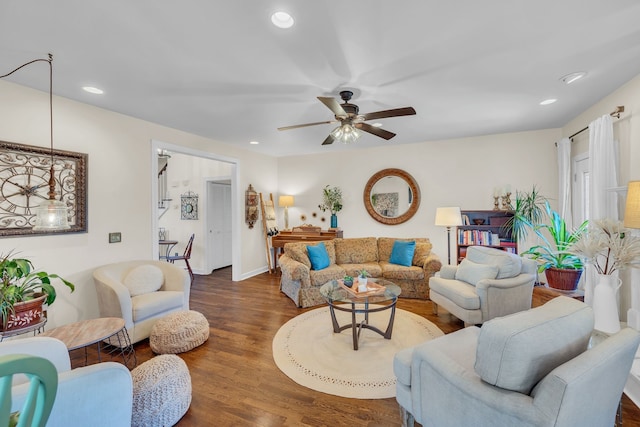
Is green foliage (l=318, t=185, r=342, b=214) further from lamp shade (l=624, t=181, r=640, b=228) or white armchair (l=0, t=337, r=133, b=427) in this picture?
white armchair (l=0, t=337, r=133, b=427)

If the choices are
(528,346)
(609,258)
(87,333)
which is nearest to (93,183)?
(87,333)

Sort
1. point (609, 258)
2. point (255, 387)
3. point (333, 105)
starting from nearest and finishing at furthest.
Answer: point (255, 387) < point (333, 105) < point (609, 258)

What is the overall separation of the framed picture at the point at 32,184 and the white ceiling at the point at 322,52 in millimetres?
671

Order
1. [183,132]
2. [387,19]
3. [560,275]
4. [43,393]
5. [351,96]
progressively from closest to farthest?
[43,393]
[387,19]
[351,96]
[560,275]
[183,132]

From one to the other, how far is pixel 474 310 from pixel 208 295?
3.85 metres

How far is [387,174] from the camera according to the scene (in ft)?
18.1

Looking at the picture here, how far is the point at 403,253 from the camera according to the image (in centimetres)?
450

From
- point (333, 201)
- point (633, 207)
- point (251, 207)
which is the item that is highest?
point (333, 201)

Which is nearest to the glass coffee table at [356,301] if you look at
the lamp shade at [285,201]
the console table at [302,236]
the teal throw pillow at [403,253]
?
the teal throw pillow at [403,253]

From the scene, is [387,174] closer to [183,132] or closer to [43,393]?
[183,132]

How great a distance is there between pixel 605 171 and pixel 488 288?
176 centimetres

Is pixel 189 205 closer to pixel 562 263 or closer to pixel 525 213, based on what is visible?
pixel 525 213

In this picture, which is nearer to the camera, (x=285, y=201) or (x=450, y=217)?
(x=450, y=217)

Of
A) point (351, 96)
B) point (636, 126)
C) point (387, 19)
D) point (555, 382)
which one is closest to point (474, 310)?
point (555, 382)
